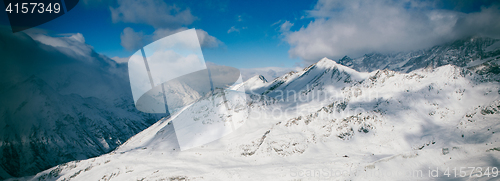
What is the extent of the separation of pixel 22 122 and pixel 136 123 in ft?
287

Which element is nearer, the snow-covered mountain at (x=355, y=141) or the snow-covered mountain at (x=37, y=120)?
the snow-covered mountain at (x=355, y=141)

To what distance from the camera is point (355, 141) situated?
37.9 m

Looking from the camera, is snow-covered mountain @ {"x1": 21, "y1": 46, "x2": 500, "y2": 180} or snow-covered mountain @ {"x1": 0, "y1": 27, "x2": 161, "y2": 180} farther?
snow-covered mountain @ {"x1": 0, "y1": 27, "x2": 161, "y2": 180}

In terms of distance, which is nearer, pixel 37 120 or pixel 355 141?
pixel 355 141

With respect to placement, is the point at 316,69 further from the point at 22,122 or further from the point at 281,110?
the point at 22,122

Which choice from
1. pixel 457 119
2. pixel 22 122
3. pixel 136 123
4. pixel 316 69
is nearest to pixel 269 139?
pixel 457 119

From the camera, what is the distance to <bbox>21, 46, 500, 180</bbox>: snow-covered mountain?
25.4m

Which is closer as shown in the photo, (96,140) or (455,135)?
(455,135)

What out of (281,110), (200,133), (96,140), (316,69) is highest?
(316,69)

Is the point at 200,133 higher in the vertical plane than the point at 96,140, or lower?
higher

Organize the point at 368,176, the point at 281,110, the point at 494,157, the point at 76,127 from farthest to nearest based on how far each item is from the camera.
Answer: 1. the point at 76,127
2. the point at 281,110
3. the point at 368,176
4. the point at 494,157

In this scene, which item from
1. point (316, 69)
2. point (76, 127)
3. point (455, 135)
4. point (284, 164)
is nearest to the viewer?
point (455, 135)

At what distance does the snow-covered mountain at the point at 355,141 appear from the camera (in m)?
25.4

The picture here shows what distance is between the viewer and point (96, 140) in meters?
147
